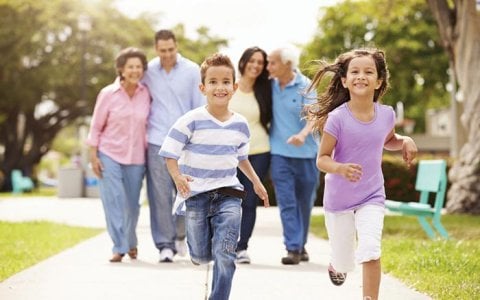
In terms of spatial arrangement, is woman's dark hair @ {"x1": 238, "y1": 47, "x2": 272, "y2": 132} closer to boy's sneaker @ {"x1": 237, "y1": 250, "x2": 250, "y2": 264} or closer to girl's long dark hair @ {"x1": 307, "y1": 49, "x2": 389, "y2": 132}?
boy's sneaker @ {"x1": 237, "y1": 250, "x2": 250, "y2": 264}

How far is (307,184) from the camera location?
8.80m

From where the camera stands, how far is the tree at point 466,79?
16562 millimetres

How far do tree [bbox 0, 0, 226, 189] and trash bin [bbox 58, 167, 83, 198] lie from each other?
10.1m

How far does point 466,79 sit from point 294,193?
30.1 ft

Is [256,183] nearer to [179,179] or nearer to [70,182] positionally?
[179,179]

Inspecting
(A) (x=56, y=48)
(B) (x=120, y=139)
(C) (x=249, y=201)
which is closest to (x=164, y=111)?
(B) (x=120, y=139)

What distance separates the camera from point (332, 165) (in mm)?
4926

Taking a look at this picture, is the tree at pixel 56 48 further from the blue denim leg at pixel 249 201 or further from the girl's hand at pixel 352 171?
the girl's hand at pixel 352 171

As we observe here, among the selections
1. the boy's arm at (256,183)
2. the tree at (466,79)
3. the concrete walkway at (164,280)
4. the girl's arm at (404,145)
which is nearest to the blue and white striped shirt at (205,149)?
the boy's arm at (256,183)

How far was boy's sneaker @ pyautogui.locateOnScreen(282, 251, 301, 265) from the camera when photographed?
827 centimetres

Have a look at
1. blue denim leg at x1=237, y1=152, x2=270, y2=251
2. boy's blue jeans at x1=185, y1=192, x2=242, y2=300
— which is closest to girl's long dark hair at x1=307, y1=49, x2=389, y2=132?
boy's blue jeans at x1=185, y1=192, x2=242, y2=300

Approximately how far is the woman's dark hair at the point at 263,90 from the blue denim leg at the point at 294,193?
385 millimetres

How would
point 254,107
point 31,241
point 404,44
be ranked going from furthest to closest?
point 404,44, point 31,241, point 254,107

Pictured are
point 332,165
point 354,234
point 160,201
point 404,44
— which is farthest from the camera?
point 404,44
